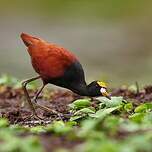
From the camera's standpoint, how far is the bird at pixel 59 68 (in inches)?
429

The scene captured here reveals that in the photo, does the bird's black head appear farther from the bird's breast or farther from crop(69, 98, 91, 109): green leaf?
the bird's breast

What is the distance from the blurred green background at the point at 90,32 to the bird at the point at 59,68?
741cm

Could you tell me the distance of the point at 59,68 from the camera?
10.9 metres

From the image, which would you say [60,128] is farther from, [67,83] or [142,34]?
[142,34]

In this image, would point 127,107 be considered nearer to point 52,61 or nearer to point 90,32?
point 52,61

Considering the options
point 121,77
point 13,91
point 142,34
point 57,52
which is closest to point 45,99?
point 13,91

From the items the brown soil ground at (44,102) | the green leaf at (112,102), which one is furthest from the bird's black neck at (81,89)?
the green leaf at (112,102)

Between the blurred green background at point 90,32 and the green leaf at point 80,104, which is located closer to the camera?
the green leaf at point 80,104

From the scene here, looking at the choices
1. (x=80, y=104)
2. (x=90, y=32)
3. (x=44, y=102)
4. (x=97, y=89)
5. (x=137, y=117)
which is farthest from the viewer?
(x=90, y=32)

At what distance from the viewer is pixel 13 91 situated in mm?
13531

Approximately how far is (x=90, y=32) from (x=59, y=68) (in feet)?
55.7

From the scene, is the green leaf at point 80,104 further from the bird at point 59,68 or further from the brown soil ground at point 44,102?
the bird at point 59,68

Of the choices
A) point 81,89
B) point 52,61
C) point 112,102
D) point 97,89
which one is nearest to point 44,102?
point 81,89

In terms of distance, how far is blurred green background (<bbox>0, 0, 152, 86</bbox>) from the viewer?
2209 centimetres
